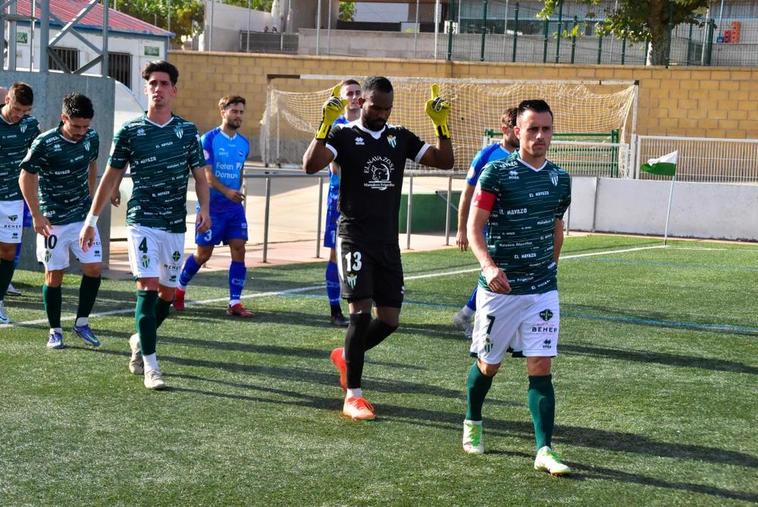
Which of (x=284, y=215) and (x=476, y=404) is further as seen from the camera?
(x=284, y=215)

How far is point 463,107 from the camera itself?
3491 cm

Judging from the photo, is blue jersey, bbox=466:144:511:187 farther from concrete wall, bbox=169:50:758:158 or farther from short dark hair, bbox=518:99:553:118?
concrete wall, bbox=169:50:758:158

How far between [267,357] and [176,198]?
164 centimetres

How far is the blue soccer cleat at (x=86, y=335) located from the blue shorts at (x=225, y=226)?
6.62 ft

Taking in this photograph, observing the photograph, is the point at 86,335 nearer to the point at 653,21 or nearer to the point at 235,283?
Answer: the point at 235,283

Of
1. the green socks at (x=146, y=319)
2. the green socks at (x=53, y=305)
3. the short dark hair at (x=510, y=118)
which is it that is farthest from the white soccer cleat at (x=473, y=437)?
the green socks at (x=53, y=305)

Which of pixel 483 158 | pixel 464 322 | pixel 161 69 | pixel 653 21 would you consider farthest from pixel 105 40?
pixel 653 21

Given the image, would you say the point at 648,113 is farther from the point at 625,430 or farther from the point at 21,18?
the point at 625,430

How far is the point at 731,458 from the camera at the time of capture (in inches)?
236

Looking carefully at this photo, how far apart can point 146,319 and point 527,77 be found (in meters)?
29.0

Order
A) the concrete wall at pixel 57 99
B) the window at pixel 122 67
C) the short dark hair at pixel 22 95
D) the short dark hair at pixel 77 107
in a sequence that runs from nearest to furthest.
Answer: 1. the short dark hair at pixel 77 107
2. the short dark hair at pixel 22 95
3. the concrete wall at pixel 57 99
4. the window at pixel 122 67

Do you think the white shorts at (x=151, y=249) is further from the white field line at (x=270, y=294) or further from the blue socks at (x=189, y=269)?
the blue socks at (x=189, y=269)

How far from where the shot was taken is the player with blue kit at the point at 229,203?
10.4m

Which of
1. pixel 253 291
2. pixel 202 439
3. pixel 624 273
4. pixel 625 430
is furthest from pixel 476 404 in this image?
pixel 624 273
